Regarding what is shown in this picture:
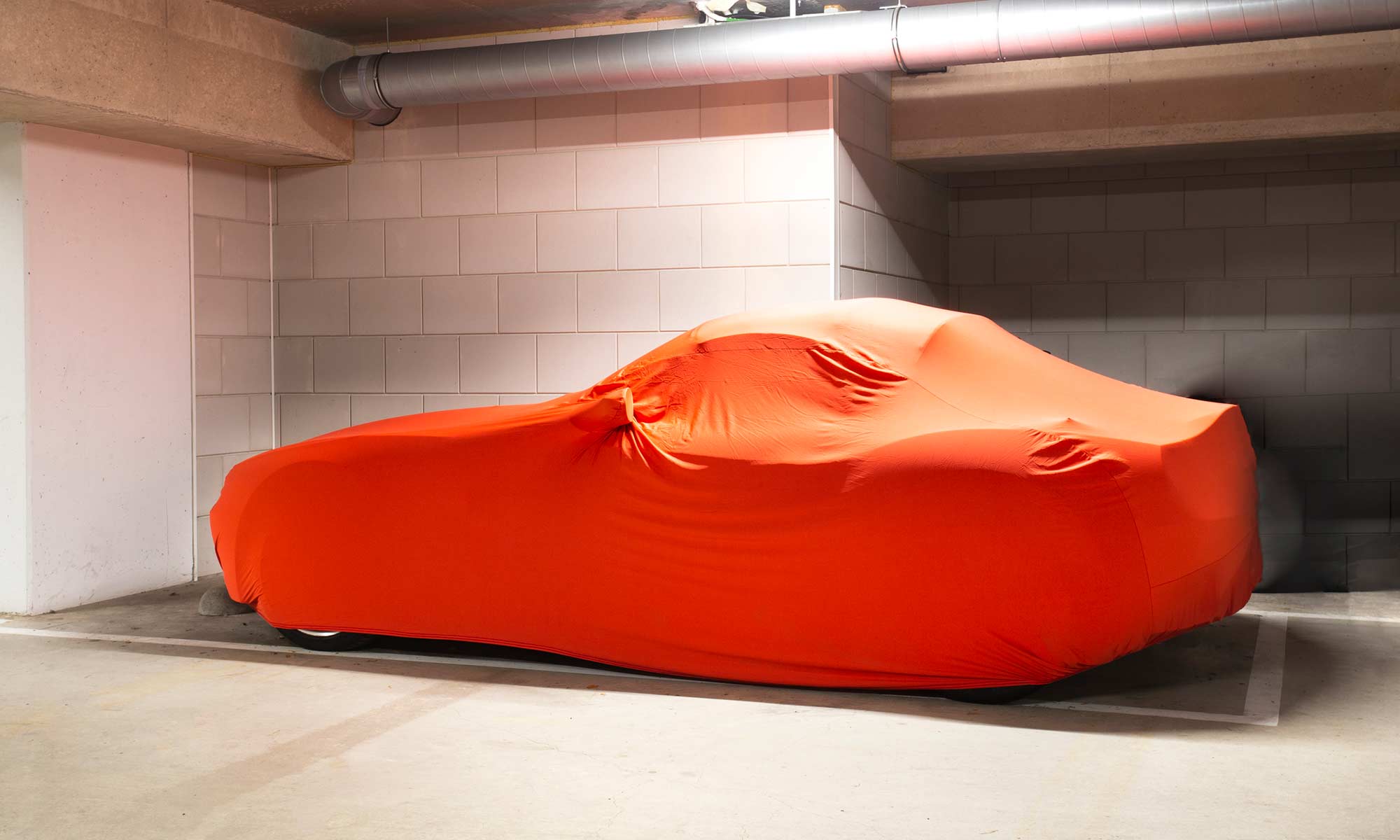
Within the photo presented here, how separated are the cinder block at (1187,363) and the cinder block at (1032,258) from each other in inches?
25.6

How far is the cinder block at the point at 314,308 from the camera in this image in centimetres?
661

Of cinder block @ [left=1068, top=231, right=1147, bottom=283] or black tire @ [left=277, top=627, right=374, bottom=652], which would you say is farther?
cinder block @ [left=1068, top=231, right=1147, bottom=283]

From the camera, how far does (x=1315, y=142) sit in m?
6.02

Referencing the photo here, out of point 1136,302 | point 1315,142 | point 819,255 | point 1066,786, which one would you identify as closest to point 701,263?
point 819,255

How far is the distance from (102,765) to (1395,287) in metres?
6.34

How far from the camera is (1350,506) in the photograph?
648cm

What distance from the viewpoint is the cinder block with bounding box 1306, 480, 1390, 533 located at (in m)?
6.43

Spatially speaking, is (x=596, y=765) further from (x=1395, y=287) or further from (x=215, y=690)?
(x=1395, y=287)

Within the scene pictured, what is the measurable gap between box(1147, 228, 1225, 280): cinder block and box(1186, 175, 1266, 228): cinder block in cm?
7

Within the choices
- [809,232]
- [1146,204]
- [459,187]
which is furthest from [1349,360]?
[459,187]

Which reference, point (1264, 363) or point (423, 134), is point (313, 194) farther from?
point (1264, 363)

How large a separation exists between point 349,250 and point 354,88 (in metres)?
0.90

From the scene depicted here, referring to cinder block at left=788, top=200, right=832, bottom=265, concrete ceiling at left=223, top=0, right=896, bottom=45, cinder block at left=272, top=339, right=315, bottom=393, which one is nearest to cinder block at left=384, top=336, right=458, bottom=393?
cinder block at left=272, top=339, right=315, bottom=393

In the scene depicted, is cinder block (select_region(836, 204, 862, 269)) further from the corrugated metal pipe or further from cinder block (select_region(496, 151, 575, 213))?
cinder block (select_region(496, 151, 575, 213))
